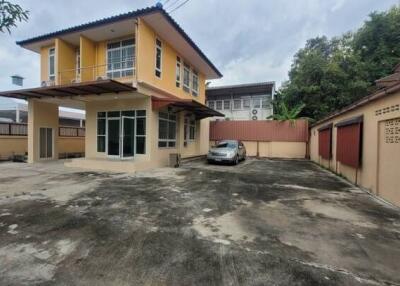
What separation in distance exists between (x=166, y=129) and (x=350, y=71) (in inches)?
772

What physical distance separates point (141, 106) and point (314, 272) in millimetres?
10886

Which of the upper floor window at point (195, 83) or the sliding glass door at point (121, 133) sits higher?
the upper floor window at point (195, 83)

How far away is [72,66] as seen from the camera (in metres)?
14.1

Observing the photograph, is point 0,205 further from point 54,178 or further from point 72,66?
point 72,66

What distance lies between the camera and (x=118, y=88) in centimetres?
1088

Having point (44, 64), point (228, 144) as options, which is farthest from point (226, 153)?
point (44, 64)

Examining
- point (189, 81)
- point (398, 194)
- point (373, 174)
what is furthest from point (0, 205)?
point (189, 81)

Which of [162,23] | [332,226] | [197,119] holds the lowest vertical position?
[332,226]

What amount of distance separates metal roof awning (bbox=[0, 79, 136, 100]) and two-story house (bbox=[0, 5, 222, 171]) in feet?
0.14

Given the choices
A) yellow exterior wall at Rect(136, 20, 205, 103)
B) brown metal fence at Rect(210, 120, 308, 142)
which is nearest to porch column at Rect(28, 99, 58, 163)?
yellow exterior wall at Rect(136, 20, 205, 103)

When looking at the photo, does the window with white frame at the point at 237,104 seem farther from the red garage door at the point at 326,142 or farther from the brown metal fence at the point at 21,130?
the brown metal fence at the point at 21,130

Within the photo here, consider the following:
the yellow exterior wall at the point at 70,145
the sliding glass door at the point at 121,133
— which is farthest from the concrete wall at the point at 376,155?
the yellow exterior wall at the point at 70,145

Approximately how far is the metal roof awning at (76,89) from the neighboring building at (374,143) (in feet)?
31.3

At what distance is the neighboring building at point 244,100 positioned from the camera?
81.9ft
